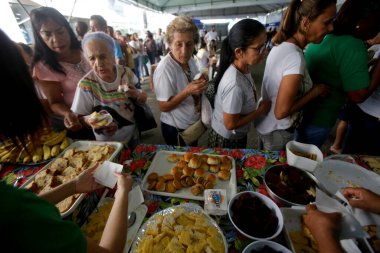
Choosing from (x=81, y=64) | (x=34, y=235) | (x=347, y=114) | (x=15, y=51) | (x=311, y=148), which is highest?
(x=15, y=51)

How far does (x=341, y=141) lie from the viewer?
121 inches

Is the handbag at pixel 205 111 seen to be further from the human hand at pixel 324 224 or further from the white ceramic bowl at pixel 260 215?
the human hand at pixel 324 224

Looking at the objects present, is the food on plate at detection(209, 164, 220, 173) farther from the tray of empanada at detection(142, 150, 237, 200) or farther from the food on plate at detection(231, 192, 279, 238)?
the food on plate at detection(231, 192, 279, 238)

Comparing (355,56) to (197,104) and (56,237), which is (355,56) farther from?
(56,237)

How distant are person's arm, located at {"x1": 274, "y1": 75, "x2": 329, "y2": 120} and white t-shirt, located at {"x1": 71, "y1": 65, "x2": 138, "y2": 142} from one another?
137 cm

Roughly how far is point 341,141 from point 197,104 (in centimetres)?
281

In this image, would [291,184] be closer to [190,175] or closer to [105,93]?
[190,175]

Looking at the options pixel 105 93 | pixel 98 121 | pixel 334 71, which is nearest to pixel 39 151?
pixel 98 121

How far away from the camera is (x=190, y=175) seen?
130 cm

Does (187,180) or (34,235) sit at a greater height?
(34,235)

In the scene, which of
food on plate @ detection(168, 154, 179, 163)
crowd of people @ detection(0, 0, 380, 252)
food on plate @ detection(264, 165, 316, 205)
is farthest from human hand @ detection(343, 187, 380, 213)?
food on plate @ detection(168, 154, 179, 163)

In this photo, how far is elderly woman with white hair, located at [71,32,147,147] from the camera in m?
1.58

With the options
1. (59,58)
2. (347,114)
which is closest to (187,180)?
(59,58)

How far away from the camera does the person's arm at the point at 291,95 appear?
4.40ft
